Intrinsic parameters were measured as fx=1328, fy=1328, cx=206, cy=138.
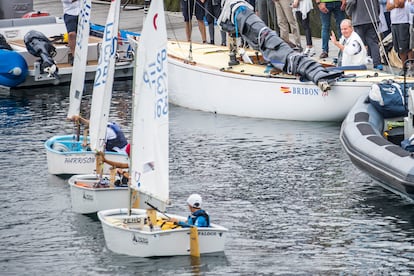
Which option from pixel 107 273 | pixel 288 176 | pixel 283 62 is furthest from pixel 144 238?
pixel 283 62

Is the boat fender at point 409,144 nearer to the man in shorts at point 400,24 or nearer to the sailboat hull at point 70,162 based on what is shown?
the sailboat hull at point 70,162

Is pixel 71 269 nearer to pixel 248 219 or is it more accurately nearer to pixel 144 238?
pixel 144 238

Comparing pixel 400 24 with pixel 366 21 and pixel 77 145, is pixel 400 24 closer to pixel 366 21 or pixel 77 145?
pixel 366 21

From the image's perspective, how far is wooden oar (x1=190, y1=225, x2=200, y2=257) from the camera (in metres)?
16.2

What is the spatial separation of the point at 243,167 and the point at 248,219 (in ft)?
10.6

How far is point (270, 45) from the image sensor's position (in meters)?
25.1

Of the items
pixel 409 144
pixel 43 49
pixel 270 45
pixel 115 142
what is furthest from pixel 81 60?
pixel 43 49

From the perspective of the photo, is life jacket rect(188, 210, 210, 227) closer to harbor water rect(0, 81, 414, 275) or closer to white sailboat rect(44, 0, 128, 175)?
harbor water rect(0, 81, 414, 275)

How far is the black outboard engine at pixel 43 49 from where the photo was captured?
28.6m

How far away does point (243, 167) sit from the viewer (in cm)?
2150

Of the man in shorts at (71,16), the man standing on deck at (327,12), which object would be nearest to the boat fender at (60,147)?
the man in shorts at (71,16)

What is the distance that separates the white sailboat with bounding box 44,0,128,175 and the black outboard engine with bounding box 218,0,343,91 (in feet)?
13.3

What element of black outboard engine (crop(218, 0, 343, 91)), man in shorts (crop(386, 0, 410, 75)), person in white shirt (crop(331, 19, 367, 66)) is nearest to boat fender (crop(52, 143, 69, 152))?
black outboard engine (crop(218, 0, 343, 91))

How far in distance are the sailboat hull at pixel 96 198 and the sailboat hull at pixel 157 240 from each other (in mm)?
1760
